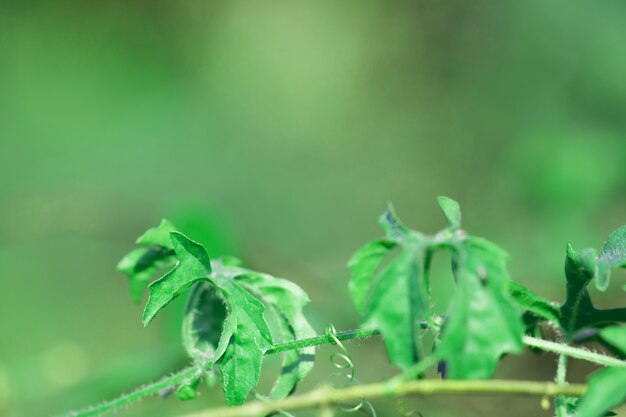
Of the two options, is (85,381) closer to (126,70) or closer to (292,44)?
(126,70)

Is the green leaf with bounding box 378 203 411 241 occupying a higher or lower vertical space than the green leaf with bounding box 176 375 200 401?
higher

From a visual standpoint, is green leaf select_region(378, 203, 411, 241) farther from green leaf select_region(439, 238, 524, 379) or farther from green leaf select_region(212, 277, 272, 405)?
green leaf select_region(212, 277, 272, 405)

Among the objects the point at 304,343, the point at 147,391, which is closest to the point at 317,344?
the point at 304,343

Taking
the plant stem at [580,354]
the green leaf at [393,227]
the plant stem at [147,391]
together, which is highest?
the green leaf at [393,227]

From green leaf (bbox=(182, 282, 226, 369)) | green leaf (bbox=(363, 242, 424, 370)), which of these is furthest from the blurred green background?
green leaf (bbox=(363, 242, 424, 370))

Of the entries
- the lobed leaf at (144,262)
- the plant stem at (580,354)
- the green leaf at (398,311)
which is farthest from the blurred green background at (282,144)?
the green leaf at (398,311)

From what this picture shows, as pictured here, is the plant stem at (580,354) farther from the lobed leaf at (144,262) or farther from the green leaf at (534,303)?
the lobed leaf at (144,262)

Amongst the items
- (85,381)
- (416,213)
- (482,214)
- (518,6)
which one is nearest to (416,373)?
(85,381)
